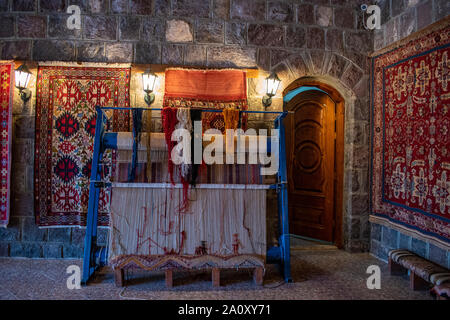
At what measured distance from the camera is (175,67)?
12.0 ft

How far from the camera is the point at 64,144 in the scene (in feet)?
11.7

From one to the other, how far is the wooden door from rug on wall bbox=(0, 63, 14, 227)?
3.77 meters

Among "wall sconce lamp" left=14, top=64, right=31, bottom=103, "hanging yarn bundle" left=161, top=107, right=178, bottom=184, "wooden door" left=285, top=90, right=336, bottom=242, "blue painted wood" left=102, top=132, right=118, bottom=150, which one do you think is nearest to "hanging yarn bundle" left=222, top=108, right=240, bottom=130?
"hanging yarn bundle" left=161, top=107, right=178, bottom=184

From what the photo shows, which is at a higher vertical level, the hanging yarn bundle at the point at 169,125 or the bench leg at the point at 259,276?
the hanging yarn bundle at the point at 169,125

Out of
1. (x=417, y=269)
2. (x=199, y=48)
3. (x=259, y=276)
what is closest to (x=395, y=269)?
(x=417, y=269)

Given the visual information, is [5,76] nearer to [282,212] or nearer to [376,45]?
[282,212]

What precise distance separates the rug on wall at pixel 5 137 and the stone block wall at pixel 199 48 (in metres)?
0.08

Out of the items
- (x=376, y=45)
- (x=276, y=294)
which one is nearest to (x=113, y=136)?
(x=276, y=294)

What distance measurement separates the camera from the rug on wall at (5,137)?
351cm

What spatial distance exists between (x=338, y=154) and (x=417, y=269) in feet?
5.82

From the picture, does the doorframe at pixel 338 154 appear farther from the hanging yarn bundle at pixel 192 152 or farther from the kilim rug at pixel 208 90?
the hanging yarn bundle at pixel 192 152

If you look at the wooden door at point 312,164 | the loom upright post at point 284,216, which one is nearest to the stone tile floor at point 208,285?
the loom upright post at point 284,216

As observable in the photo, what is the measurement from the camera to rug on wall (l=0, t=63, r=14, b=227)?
11.5 ft

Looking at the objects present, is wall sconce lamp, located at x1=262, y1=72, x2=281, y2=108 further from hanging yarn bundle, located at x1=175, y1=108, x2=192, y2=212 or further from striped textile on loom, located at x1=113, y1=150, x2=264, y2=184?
hanging yarn bundle, located at x1=175, y1=108, x2=192, y2=212
